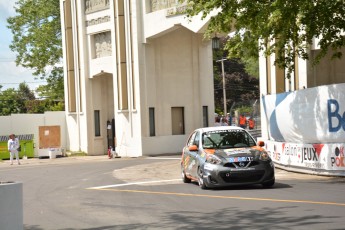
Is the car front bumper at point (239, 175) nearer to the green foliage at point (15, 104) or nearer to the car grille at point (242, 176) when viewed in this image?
the car grille at point (242, 176)

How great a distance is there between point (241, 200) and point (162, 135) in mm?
24197

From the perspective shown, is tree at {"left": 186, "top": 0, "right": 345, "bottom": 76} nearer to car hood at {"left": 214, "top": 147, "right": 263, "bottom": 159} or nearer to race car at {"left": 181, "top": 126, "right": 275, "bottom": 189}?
race car at {"left": 181, "top": 126, "right": 275, "bottom": 189}

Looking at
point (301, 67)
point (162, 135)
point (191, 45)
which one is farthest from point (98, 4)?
point (301, 67)

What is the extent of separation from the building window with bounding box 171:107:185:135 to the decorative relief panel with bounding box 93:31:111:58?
590 cm

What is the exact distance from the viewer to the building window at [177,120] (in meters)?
38.5

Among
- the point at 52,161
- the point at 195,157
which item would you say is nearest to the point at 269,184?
the point at 195,157

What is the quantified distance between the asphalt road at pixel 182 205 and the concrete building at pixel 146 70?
52.7ft

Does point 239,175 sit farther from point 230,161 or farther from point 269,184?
point 269,184

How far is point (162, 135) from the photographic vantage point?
3791cm

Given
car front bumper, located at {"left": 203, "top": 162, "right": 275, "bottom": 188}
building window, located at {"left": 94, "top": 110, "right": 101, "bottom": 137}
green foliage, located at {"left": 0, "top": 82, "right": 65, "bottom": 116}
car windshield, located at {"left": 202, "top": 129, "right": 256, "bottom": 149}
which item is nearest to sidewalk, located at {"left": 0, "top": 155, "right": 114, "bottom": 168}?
building window, located at {"left": 94, "top": 110, "right": 101, "bottom": 137}

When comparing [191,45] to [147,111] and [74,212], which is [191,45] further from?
[74,212]

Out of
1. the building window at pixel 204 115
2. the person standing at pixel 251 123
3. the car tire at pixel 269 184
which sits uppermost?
the building window at pixel 204 115

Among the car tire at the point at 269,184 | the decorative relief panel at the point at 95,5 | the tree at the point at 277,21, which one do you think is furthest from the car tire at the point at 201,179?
the decorative relief panel at the point at 95,5

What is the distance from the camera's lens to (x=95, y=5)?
4138 centimetres
